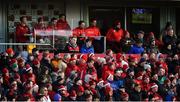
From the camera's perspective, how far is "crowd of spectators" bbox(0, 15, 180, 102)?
56.7 feet

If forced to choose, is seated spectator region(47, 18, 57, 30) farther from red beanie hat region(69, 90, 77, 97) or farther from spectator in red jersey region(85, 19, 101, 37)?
red beanie hat region(69, 90, 77, 97)

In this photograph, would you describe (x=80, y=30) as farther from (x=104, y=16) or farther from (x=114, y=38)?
(x=104, y=16)

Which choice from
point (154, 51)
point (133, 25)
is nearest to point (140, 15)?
point (133, 25)

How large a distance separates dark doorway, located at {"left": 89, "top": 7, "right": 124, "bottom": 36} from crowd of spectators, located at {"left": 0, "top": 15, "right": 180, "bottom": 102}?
1.21 meters

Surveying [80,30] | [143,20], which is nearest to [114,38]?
[80,30]

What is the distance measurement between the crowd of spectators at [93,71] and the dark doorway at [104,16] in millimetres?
1214

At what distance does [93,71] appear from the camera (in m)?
18.6

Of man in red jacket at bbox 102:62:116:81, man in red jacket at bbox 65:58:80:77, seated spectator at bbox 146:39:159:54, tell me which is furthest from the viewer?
seated spectator at bbox 146:39:159:54

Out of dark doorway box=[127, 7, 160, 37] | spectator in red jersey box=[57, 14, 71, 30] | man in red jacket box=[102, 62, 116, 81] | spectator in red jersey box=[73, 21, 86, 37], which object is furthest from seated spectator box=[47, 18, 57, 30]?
dark doorway box=[127, 7, 160, 37]

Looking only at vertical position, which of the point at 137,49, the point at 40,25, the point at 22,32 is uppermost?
the point at 40,25

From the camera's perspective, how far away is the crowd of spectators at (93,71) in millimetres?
17297

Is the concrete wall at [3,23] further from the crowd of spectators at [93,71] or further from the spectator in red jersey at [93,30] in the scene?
the spectator in red jersey at [93,30]

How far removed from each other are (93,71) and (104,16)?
4.87 metres

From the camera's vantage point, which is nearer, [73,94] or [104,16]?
[73,94]
